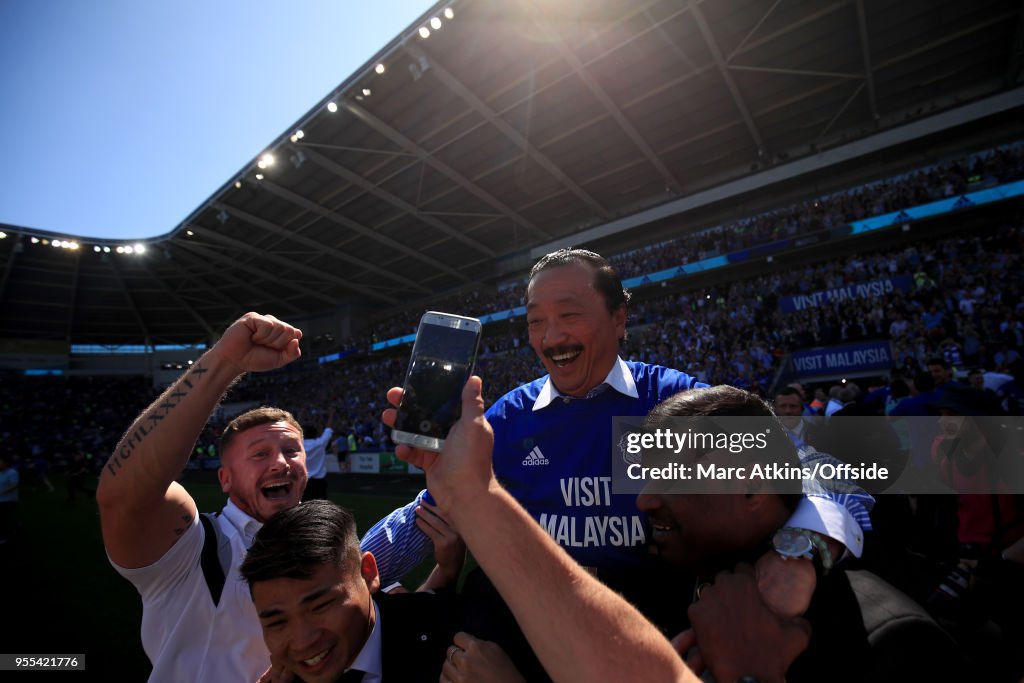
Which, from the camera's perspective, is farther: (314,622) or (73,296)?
(73,296)

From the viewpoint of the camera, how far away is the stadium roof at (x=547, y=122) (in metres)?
16.0

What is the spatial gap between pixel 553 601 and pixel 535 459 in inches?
49.1

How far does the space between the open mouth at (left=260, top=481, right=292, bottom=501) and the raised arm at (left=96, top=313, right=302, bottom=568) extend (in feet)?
1.79

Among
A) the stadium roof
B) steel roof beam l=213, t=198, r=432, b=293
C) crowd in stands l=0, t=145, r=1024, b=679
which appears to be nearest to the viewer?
crowd in stands l=0, t=145, r=1024, b=679

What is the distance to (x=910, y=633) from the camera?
3.62 ft

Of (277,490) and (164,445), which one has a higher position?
(164,445)

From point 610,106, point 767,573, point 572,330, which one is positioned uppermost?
point 610,106

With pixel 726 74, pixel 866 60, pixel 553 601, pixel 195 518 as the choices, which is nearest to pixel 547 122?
pixel 726 74

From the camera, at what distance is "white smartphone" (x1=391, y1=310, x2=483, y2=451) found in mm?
1107

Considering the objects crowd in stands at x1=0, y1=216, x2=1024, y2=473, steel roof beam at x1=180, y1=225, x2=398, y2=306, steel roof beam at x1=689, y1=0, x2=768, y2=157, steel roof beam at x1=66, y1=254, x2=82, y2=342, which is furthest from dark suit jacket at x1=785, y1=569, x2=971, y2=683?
steel roof beam at x1=66, y1=254, x2=82, y2=342

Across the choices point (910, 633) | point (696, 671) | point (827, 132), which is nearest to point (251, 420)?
point (696, 671)

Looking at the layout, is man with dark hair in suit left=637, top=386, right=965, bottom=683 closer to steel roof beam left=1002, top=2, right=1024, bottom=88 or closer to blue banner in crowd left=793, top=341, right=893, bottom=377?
blue banner in crowd left=793, top=341, right=893, bottom=377

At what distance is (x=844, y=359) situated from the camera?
52.3 feet

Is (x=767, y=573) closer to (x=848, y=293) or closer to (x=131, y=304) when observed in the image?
(x=848, y=293)
